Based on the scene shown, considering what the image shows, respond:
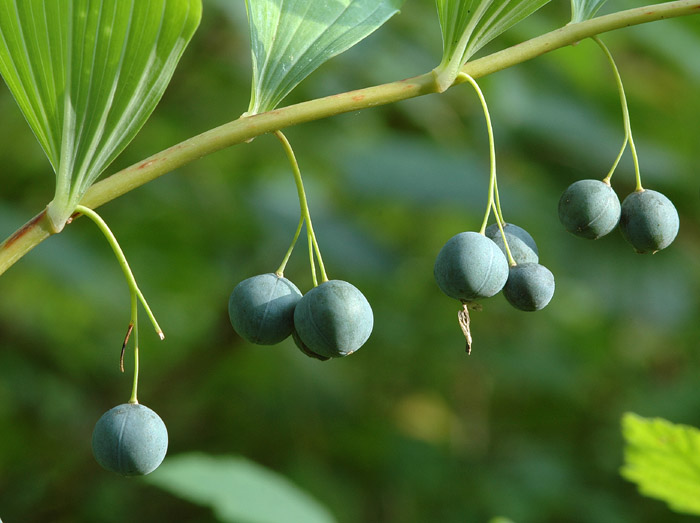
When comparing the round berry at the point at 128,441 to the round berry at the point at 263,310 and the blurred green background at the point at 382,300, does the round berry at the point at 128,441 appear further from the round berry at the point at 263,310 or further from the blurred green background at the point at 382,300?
the blurred green background at the point at 382,300

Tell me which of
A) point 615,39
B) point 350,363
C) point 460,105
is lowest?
point 350,363

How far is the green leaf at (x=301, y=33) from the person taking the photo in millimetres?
1356

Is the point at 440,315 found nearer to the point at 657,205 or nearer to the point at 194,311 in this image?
the point at 194,311

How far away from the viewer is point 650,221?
4.77ft

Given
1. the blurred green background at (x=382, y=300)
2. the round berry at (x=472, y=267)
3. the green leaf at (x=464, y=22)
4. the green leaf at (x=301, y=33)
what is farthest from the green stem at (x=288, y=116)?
the blurred green background at (x=382, y=300)

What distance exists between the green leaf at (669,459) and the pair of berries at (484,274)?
74 cm

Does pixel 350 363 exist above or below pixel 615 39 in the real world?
below

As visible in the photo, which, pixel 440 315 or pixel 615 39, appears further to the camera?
pixel 440 315

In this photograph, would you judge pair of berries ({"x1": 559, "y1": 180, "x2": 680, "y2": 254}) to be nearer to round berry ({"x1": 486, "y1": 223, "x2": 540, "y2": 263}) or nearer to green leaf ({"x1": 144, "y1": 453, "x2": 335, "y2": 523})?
round berry ({"x1": 486, "y1": 223, "x2": 540, "y2": 263})

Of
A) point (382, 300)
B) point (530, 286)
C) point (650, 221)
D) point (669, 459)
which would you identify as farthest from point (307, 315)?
point (382, 300)

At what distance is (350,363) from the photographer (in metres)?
5.77

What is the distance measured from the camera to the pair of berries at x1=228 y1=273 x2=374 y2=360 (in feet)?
4.20

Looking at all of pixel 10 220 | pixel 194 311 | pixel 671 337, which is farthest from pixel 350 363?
pixel 10 220

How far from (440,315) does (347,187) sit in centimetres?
153
